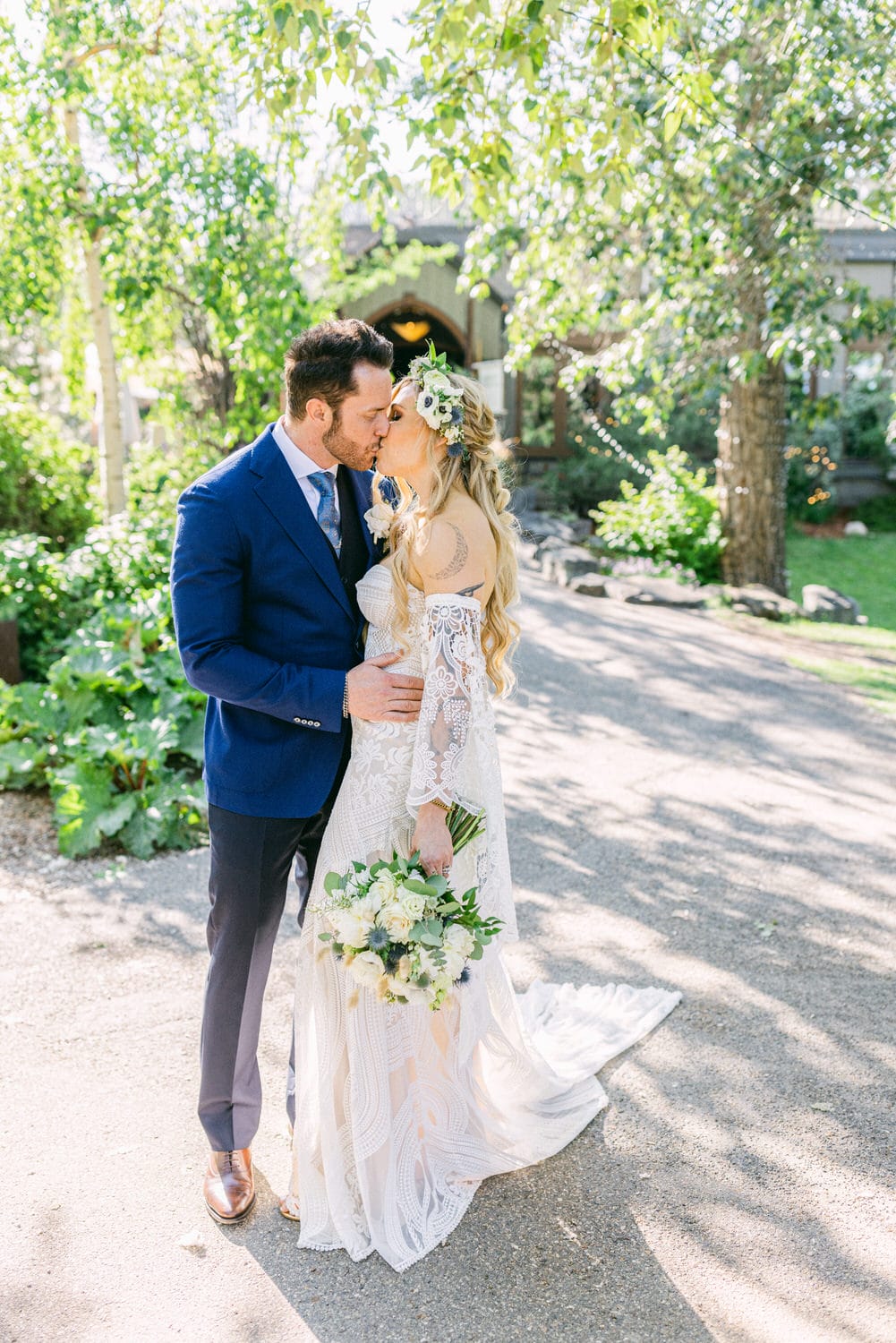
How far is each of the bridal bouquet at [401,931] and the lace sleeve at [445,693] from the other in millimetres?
204

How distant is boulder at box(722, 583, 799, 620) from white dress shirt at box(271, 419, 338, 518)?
789 cm

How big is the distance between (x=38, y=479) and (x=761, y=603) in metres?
6.38

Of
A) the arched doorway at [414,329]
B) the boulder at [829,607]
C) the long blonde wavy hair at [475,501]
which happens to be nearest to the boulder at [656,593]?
the boulder at [829,607]

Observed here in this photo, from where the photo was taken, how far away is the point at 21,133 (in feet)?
26.2

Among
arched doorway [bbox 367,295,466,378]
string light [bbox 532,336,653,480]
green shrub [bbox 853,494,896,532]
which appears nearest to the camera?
string light [bbox 532,336,653,480]

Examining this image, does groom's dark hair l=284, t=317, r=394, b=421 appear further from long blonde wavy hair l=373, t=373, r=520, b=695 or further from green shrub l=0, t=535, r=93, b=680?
green shrub l=0, t=535, r=93, b=680

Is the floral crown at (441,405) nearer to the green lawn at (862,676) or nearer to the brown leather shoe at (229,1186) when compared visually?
the brown leather shoe at (229,1186)

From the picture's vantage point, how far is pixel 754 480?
35.4 feet

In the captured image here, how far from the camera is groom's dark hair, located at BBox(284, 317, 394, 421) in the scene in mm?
2523

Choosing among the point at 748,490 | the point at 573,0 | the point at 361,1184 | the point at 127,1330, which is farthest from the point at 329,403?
the point at 748,490

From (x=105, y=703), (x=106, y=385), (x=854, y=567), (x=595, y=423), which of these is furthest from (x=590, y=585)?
(x=595, y=423)

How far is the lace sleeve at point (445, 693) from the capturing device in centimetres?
251

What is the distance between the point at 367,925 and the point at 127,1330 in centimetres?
100

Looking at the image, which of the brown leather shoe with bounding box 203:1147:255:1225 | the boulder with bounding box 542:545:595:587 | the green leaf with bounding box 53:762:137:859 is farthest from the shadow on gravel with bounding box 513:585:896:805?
the brown leather shoe with bounding box 203:1147:255:1225
